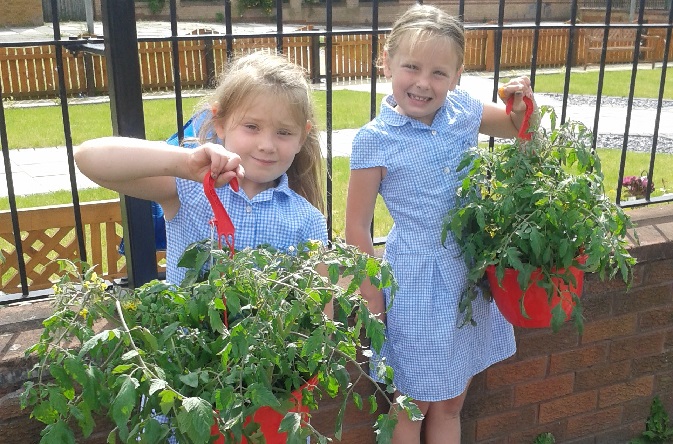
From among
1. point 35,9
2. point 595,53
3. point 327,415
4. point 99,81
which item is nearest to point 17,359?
point 327,415

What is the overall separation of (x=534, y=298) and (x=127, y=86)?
1.25 meters

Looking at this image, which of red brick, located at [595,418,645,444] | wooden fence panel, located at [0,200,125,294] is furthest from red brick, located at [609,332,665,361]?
wooden fence panel, located at [0,200,125,294]

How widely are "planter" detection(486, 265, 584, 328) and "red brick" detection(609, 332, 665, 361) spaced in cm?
119

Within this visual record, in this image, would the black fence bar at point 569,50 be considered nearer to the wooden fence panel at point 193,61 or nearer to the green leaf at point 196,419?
the green leaf at point 196,419

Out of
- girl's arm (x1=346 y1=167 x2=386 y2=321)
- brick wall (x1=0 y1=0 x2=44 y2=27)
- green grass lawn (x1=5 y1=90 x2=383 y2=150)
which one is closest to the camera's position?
girl's arm (x1=346 y1=167 x2=386 y2=321)

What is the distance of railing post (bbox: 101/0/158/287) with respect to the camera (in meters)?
2.01

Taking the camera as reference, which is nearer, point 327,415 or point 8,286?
point 327,415

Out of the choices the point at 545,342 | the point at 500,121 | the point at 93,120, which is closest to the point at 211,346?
the point at 500,121

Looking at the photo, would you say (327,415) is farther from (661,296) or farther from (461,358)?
(661,296)

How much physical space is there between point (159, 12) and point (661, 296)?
2936cm

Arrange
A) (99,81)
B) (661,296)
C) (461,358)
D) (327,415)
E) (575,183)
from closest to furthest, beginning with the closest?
(575,183) → (461,358) → (327,415) → (661,296) → (99,81)

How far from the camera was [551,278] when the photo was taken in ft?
6.52

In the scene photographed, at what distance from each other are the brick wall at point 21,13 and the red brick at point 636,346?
28873 millimetres

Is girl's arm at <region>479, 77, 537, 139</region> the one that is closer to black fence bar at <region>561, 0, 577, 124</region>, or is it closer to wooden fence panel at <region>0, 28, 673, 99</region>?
black fence bar at <region>561, 0, 577, 124</region>
